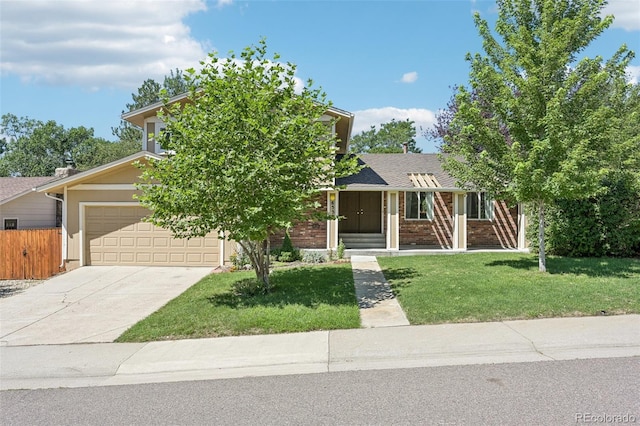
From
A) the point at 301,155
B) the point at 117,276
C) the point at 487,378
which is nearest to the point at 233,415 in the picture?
the point at 487,378

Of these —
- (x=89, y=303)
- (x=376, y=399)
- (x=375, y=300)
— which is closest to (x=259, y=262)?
(x=375, y=300)

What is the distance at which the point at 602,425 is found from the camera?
4113 millimetres

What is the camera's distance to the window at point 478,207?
719 inches

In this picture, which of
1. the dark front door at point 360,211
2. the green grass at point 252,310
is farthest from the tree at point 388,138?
the green grass at point 252,310

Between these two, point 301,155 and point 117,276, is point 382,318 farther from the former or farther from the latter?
point 117,276

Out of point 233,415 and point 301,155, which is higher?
point 301,155

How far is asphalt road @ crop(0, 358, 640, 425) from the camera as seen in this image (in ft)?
14.7

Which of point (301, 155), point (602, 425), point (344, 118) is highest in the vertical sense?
point (344, 118)

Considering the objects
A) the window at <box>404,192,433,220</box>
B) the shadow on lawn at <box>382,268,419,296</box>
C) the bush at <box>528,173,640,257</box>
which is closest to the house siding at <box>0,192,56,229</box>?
the window at <box>404,192,433,220</box>

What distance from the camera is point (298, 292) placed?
1015 centimetres

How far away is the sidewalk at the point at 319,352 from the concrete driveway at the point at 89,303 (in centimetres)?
71

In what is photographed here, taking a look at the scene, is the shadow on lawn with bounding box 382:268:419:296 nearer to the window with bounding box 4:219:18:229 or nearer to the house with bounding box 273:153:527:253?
the house with bounding box 273:153:527:253

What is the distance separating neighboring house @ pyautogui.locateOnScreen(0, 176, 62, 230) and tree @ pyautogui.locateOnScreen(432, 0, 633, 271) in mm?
20052

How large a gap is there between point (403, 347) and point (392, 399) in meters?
1.91
